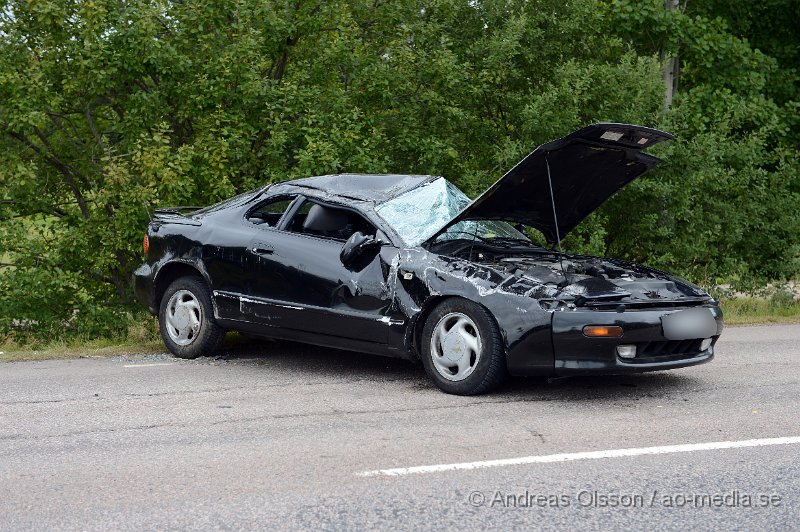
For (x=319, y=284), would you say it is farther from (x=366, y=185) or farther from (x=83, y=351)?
(x=83, y=351)

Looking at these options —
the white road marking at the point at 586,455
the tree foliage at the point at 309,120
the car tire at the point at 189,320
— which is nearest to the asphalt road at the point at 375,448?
the white road marking at the point at 586,455

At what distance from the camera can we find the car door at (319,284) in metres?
7.57

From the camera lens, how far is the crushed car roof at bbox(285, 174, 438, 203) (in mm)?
8281

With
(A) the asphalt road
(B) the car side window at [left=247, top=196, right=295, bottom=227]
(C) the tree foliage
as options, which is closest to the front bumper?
(A) the asphalt road

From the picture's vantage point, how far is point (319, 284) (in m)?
7.85

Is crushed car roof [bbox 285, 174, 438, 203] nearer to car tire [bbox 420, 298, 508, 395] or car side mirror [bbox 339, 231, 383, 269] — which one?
car side mirror [bbox 339, 231, 383, 269]

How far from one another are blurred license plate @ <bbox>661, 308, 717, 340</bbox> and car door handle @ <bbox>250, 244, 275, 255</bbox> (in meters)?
3.17

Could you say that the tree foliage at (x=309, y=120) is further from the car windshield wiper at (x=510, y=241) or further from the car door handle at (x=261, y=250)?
the car windshield wiper at (x=510, y=241)

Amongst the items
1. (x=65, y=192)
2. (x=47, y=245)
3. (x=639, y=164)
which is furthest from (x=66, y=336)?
(x=639, y=164)

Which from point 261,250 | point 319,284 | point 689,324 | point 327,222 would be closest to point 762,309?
point 689,324

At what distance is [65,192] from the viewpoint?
14430 mm

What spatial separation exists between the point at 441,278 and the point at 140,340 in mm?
4078

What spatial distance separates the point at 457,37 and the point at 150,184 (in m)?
4.93

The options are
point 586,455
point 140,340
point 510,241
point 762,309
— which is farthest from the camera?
Answer: point 762,309
